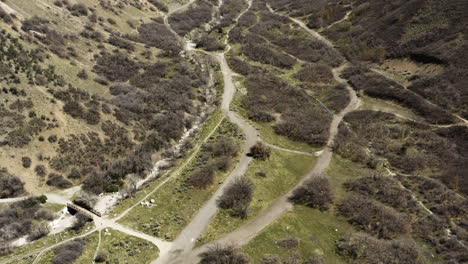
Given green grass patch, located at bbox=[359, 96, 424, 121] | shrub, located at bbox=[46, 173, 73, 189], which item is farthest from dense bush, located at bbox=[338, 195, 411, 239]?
shrub, located at bbox=[46, 173, 73, 189]

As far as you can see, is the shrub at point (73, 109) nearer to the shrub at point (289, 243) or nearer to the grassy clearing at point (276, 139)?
the grassy clearing at point (276, 139)

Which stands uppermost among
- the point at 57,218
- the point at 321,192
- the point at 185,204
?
the point at 321,192

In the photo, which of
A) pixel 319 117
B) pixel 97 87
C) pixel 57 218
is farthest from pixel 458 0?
pixel 57 218

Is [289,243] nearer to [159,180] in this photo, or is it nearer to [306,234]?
[306,234]

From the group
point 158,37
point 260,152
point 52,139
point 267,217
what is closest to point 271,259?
point 267,217

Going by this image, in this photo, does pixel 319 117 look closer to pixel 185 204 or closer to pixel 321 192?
pixel 321 192

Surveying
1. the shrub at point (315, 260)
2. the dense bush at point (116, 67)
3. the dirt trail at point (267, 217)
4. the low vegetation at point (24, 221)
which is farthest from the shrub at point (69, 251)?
the dense bush at point (116, 67)

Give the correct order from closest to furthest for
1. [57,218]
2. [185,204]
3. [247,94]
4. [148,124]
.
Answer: [57,218], [185,204], [148,124], [247,94]
